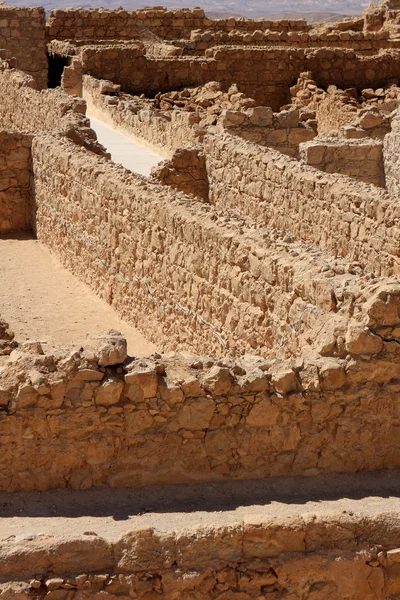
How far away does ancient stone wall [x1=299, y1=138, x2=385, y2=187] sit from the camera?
1416 centimetres

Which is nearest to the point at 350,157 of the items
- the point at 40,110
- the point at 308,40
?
the point at 40,110

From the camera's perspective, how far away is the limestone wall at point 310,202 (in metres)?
10.5

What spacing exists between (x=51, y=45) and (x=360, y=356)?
87.9 ft

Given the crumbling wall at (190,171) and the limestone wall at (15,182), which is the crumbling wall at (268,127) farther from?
the limestone wall at (15,182)

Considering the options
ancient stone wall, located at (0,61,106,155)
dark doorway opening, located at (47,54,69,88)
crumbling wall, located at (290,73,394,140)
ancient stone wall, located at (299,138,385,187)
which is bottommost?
dark doorway opening, located at (47,54,69,88)

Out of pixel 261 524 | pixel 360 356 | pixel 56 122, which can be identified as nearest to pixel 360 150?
pixel 56 122

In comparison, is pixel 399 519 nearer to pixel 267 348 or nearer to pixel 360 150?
pixel 267 348

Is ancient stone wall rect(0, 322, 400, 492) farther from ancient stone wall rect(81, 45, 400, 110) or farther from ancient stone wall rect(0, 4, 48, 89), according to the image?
ancient stone wall rect(0, 4, 48, 89)

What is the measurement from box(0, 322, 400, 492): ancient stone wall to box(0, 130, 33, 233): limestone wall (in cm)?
1039

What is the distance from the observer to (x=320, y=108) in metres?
24.8

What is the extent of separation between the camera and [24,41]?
100 ft

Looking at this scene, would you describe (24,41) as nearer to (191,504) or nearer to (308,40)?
(308,40)

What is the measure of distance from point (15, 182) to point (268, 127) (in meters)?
3.62

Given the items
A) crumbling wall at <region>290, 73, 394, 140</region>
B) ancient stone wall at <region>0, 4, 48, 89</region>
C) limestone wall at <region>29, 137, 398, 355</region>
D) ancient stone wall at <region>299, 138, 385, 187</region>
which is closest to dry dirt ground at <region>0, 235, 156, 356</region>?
limestone wall at <region>29, 137, 398, 355</region>
